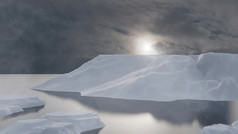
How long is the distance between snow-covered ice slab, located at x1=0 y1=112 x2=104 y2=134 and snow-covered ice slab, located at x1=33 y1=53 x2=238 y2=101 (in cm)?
839

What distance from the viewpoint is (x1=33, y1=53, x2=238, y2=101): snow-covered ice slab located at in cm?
1772

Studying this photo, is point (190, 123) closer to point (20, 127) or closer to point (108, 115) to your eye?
point (108, 115)

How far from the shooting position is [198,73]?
65.8 feet

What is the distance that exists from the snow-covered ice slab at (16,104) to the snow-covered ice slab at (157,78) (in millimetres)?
5063

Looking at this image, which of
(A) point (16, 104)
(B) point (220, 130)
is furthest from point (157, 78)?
(B) point (220, 130)

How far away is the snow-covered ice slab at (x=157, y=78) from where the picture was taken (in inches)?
698

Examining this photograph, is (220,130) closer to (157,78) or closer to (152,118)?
(152,118)

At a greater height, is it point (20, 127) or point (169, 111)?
point (169, 111)

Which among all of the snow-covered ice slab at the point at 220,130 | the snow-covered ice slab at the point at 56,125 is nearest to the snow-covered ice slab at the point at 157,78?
the snow-covered ice slab at the point at 56,125

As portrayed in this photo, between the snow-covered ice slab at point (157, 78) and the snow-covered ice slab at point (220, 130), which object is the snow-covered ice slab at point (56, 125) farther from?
the snow-covered ice slab at point (157, 78)

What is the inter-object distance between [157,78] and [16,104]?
8426 mm

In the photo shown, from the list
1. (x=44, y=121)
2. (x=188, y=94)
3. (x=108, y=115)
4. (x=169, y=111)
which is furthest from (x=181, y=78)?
(x=44, y=121)

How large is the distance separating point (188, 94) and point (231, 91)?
95.8 inches

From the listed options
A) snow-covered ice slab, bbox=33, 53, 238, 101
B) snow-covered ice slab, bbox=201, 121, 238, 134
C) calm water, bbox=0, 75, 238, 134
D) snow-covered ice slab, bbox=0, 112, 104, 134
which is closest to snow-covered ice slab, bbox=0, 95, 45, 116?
calm water, bbox=0, 75, 238, 134
